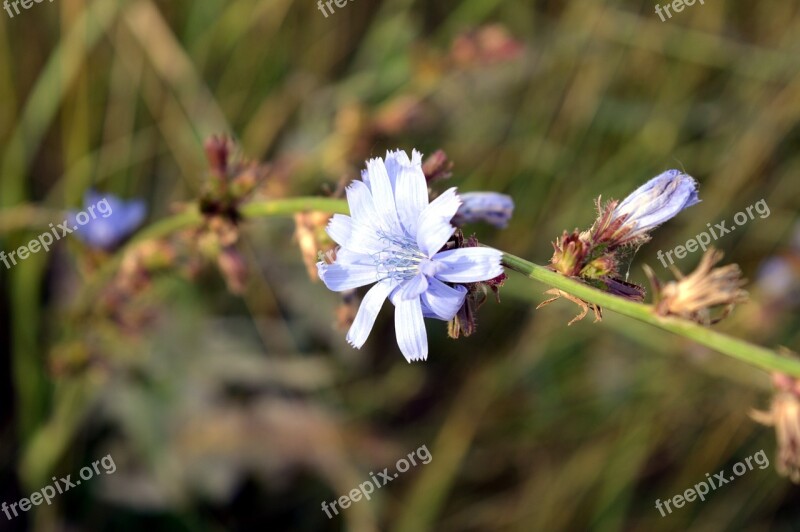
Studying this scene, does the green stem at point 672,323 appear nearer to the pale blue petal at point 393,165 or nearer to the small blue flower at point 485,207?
the pale blue petal at point 393,165

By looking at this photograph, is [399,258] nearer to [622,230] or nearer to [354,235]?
[354,235]

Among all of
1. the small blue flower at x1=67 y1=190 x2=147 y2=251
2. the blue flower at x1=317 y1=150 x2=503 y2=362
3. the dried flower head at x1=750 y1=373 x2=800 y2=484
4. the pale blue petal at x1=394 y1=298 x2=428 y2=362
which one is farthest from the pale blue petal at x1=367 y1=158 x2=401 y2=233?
A: the small blue flower at x1=67 y1=190 x2=147 y2=251

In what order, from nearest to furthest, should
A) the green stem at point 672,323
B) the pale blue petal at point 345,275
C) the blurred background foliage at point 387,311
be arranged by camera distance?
the green stem at point 672,323
the pale blue petal at point 345,275
the blurred background foliage at point 387,311

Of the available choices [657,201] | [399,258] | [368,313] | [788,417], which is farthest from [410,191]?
[788,417]

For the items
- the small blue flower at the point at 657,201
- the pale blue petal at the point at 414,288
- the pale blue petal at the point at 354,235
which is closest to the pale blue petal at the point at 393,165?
the pale blue petal at the point at 354,235

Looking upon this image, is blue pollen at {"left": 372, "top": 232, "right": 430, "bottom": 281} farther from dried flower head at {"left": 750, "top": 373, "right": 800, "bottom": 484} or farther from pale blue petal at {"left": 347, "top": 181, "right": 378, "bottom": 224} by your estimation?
dried flower head at {"left": 750, "top": 373, "right": 800, "bottom": 484}

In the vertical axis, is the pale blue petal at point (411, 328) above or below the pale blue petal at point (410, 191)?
below
